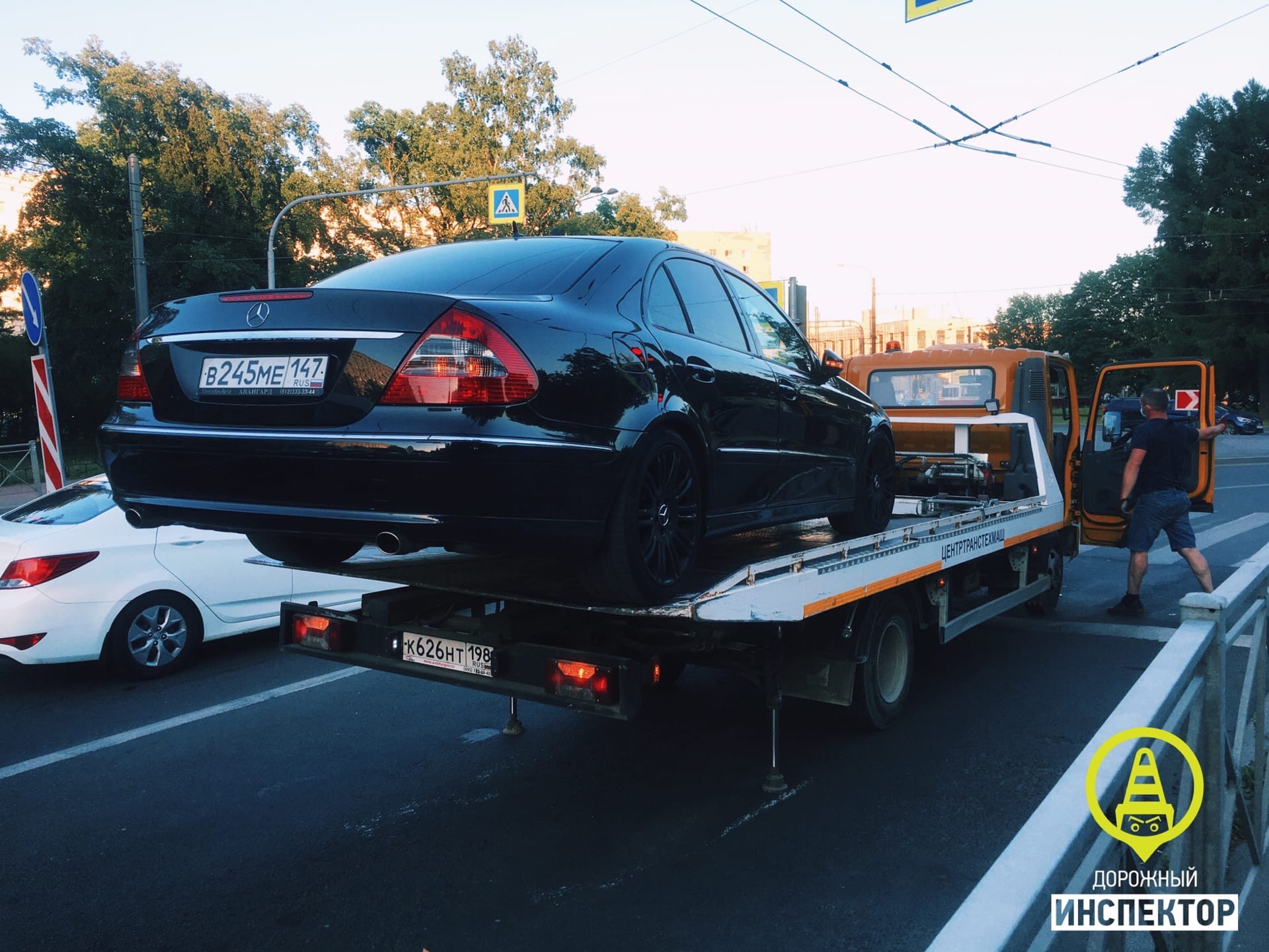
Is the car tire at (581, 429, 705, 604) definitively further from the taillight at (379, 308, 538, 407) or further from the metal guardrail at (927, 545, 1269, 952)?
the metal guardrail at (927, 545, 1269, 952)

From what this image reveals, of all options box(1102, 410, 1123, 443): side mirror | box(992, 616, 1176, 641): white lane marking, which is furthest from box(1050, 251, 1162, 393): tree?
box(992, 616, 1176, 641): white lane marking

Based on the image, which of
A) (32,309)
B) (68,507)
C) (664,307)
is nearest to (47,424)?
(32,309)

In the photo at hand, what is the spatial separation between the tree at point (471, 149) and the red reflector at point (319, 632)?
117 feet

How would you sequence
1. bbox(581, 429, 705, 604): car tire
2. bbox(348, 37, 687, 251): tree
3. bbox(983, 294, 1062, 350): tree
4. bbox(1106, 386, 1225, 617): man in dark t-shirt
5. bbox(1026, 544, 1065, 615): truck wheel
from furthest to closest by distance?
bbox(983, 294, 1062, 350): tree
bbox(348, 37, 687, 251): tree
bbox(1106, 386, 1225, 617): man in dark t-shirt
bbox(1026, 544, 1065, 615): truck wheel
bbox(581, 429, 705, 604): car tire

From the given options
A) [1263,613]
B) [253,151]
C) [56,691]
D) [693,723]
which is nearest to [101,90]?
[253,151]

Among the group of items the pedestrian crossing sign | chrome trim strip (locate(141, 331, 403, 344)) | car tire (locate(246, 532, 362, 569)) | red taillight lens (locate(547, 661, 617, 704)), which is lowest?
red taillight lens (locate(547, 661, 617, 704))

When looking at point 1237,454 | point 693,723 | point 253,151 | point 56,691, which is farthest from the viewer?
point 253,151

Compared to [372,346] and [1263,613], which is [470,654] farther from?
[1263,613]

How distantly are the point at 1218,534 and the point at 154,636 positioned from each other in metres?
12.4

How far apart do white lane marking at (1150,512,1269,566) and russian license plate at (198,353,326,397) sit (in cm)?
1009

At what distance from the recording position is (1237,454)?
29.8 metres

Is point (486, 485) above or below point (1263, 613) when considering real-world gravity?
above

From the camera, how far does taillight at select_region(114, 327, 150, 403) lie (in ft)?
12.3

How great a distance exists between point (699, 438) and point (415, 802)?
2.03 m
